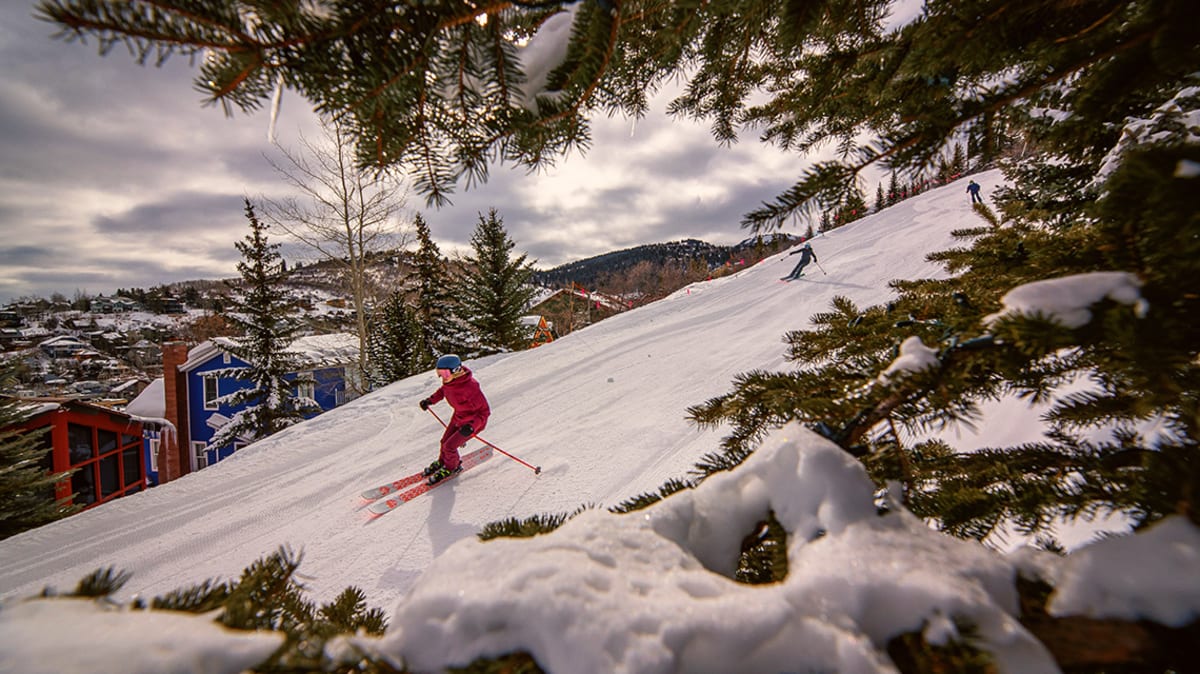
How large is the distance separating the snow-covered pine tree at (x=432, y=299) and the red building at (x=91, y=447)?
8493mm

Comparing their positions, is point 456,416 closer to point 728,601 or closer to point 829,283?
point 728,601

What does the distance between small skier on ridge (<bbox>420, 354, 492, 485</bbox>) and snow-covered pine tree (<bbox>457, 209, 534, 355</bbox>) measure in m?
8.90

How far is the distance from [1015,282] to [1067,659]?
119 centimetres

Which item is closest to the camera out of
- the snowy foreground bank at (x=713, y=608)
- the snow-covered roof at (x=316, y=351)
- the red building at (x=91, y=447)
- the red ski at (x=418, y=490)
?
the snowy foreground bank at (x=713, y=608)

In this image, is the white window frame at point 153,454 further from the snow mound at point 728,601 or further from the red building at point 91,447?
the snow mound at point 728,601

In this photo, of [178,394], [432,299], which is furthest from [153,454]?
[432,299]

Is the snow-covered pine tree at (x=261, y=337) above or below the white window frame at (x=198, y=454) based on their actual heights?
above

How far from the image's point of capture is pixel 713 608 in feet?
1.98

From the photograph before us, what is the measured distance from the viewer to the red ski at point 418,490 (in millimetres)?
4703

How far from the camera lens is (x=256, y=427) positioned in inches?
555

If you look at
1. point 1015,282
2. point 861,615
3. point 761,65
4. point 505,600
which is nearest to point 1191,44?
point 1015,282

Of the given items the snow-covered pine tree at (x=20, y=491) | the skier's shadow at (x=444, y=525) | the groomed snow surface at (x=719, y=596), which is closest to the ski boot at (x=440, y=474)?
the skier's shadow at (x=444, y=525)

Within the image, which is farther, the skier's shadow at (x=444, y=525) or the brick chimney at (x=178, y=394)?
the brick chimney at (x=178, y=394)

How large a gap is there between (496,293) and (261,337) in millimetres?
8004
